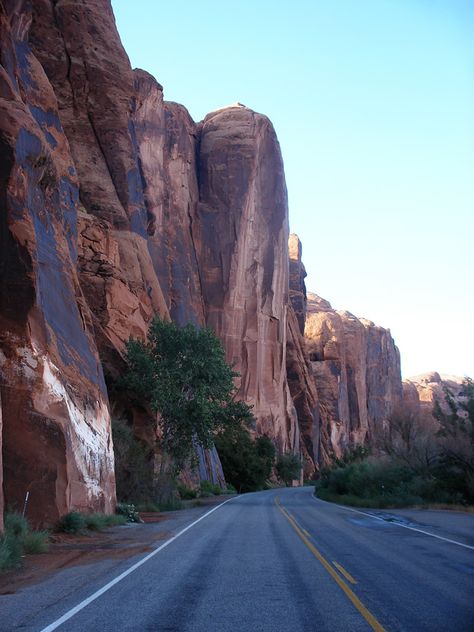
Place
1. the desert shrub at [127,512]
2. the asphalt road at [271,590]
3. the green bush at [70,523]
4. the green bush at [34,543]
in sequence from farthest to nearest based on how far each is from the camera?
the desert shrub at [127,512] < the green bush at [70,523] < the green bush at [34,543] < the asphalt road at [271,590]

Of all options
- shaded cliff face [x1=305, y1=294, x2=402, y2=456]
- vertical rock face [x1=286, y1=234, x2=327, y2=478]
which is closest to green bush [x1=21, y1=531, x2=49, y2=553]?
vertical rock face [x1=286, y1=234, x2=327, y2=478]

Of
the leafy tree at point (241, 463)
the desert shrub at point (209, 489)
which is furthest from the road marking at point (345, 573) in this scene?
the leafy tree at point (241, 463)

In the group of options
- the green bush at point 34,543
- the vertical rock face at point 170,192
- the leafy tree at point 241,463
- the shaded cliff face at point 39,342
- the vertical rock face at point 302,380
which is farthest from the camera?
the vertical rock face at point 302,380

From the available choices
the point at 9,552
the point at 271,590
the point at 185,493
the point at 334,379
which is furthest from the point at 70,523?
the point at 334,379

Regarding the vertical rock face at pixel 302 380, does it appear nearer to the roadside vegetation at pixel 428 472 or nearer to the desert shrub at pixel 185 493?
the roadside vegetation at pixel 428 472

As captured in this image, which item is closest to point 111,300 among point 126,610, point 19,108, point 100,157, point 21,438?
point 100,157

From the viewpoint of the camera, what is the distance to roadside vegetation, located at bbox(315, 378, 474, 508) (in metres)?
28.3

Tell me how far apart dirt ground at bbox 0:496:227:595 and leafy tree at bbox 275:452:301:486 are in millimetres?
61049

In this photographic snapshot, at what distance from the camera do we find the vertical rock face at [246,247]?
70.2 meters

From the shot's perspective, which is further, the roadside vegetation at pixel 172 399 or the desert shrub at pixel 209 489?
the desert shrub at pixel 209 489

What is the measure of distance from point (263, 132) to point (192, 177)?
11.7m

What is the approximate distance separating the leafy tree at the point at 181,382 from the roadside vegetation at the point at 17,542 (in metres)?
16.1

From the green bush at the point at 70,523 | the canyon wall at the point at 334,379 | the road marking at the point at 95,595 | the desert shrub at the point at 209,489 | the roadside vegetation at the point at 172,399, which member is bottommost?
the desert shrub at the point at 209,489

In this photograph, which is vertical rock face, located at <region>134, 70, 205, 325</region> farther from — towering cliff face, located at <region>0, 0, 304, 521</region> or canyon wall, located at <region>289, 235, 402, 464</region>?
canyon wall, located at <region>289, 235, 402, 464</region>
